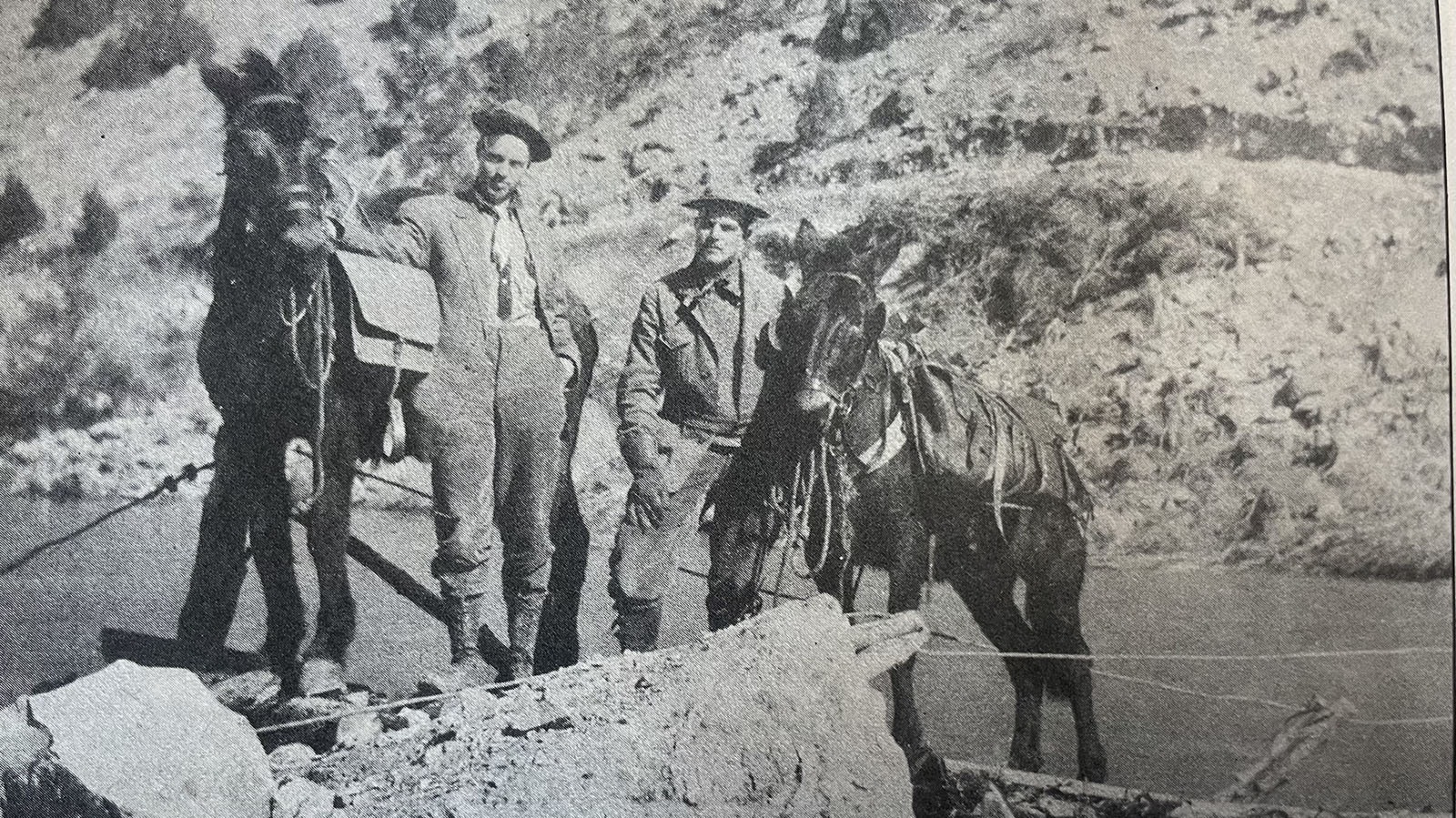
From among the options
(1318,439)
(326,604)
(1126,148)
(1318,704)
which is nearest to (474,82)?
(326,604)

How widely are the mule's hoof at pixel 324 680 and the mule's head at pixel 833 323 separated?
1772 millimetres

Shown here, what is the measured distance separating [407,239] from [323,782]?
5.90ft

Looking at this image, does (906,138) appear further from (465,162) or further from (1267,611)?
(1267,611)

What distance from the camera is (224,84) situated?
3.54 meters

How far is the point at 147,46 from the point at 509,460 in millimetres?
1981

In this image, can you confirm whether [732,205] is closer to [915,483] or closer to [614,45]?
[614,45]

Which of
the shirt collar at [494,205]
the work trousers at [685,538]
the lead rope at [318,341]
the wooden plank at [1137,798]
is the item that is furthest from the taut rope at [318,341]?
the wooden plank at [1137,798]

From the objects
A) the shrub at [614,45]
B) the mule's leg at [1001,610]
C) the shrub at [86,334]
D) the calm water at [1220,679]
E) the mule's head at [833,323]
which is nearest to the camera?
the calm water at [1220,679]

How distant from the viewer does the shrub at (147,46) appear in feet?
11.7

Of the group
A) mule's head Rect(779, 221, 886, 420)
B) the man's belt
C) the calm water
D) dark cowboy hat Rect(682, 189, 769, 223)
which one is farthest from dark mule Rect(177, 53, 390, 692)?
mule's head Rect(779, 221, 886, 420)

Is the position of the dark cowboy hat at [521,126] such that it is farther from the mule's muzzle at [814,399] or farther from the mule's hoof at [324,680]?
the mule's hoof at [324,680]

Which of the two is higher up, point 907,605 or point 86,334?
point 86,334

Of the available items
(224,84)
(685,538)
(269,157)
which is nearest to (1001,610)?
(685,538)

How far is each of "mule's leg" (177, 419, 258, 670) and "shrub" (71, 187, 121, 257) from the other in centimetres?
84
